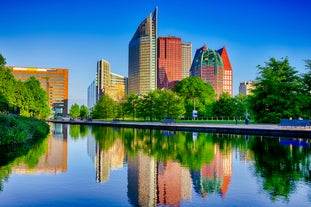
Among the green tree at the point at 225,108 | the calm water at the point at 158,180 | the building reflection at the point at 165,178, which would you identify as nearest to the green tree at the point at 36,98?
the green tree at the point at 225,108

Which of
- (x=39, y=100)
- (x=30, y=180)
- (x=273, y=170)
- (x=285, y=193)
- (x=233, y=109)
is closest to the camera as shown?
(x=285, y=193)

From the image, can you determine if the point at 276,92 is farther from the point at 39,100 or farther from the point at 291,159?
the point at 39,100

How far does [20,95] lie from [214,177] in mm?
49966

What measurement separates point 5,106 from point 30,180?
3034 cm

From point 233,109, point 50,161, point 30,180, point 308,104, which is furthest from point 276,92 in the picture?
point 30,180

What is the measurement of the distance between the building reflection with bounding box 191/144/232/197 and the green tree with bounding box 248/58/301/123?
3302cm

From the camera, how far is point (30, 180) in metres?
11.9

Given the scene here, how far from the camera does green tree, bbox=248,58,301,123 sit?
4725 cm

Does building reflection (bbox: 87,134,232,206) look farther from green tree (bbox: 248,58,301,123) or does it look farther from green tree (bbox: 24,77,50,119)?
green tree (bbox: 24,77,50,119)

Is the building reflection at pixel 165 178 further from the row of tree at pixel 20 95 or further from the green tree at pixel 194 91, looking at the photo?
the green tree at pixel 194 91

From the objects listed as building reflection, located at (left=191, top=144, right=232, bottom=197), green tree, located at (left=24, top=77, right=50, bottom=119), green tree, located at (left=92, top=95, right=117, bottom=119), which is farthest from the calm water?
green tree, located at (left=92, top=95, right=117, bottom=119)

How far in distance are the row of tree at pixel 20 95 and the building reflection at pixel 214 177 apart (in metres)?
29.7

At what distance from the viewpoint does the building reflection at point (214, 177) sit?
10.5 meters

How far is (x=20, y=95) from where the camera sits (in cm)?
5650
